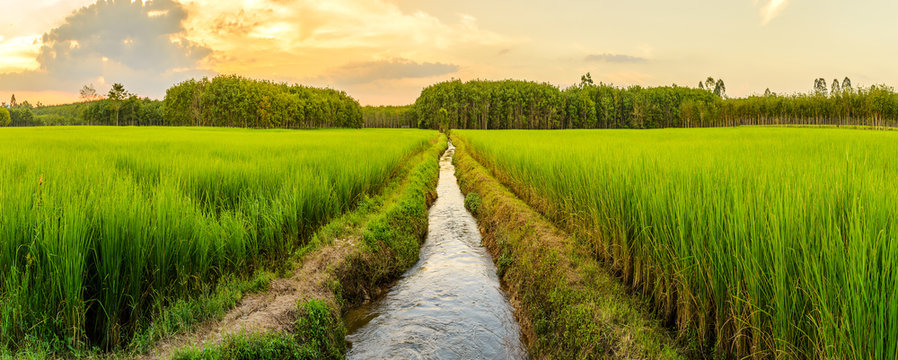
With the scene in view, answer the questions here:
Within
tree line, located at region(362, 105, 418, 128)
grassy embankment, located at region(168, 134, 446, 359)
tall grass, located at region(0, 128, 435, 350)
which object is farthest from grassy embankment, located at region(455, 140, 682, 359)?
tree line, located at region(362, 105, 418, 128)

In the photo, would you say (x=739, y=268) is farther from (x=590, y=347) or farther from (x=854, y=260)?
(x=590, y=347)

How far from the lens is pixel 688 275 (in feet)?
10.7

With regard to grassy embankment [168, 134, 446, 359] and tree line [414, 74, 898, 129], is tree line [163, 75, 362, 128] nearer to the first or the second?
tree line [414, 74, 898, 129]

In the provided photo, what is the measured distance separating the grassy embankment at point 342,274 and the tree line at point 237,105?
7653 cm

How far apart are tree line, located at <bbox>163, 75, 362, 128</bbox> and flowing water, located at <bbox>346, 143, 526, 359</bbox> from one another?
3082 inches

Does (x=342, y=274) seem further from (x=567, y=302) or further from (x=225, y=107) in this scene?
(x=225, y=107)

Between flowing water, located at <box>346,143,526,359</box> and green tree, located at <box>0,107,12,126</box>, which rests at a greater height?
green tree, located at <box>0,107,12,126</box>

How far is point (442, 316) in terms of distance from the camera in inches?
202

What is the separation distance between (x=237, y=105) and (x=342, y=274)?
3248 inches

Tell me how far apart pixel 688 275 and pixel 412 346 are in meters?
2.82

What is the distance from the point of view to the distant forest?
249 feet

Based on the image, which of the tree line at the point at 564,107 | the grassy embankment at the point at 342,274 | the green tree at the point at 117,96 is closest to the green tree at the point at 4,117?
the green tree at the point at 117,96

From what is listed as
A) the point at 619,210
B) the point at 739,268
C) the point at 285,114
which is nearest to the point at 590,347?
the point at 739,268

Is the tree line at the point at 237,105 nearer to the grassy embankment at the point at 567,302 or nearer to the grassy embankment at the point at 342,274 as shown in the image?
the grassy embankment at the point at 342,274
